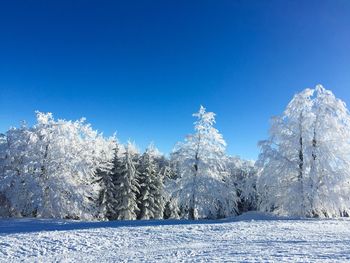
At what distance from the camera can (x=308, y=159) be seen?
84.0 ft

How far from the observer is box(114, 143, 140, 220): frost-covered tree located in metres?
44.5

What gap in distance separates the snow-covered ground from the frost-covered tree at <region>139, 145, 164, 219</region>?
91.8ft

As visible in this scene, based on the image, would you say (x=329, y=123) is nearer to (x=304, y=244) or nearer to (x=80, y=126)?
(x=304, y=244)

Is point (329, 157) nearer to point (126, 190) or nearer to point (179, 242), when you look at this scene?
point (179, 242)

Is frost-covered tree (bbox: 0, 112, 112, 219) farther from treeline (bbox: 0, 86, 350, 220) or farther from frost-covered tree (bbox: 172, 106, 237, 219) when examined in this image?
frost-covered tree (bbox: 172, 106, 237, 219)

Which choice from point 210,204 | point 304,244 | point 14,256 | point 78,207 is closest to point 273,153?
point 210,204

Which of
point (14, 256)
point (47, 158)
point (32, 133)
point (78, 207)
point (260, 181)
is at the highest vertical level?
point (32, 133)

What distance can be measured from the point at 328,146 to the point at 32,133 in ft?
77.5

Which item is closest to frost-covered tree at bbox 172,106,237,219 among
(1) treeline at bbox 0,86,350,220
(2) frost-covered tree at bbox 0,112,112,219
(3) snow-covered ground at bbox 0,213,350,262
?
(1) treeline at bbox 0,86,350,220

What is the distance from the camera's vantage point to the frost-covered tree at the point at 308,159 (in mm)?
24656

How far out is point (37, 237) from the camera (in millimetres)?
16562

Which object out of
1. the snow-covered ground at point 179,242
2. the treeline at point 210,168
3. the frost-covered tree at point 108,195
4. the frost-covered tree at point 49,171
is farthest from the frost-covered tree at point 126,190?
the snow-covered ground at point 179,242

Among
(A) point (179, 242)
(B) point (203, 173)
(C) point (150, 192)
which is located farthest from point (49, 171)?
(C) point (150, 192)

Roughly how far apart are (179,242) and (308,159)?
1390 centimetres
